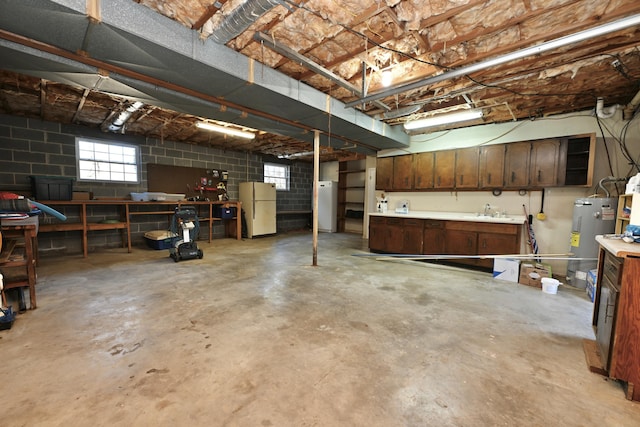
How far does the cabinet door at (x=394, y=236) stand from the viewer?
5.04m

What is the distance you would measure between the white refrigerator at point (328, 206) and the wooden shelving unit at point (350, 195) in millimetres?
259

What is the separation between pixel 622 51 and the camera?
2.46 m

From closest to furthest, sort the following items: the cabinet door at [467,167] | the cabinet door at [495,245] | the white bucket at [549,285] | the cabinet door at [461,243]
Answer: the white bucket at [549,285]
the cabinet door at [495,245]
the cabinet door at [461,243]
the cabinet door at [467,167]

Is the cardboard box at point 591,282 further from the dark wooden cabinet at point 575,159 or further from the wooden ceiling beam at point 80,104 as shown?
the wooden ceiling beam at point 80,104

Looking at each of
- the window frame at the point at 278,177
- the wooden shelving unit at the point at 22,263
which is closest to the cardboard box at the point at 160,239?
the wooden shelving unit at the point at 22,263

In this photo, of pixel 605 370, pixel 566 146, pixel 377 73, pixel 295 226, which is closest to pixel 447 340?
pixel 605 370

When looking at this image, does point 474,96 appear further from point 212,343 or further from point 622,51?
point 212,343

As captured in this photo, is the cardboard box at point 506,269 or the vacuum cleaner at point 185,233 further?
the vacuum cleaner at point 185,233

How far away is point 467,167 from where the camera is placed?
4816mm

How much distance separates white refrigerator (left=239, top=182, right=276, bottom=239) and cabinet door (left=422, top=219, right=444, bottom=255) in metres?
4.44

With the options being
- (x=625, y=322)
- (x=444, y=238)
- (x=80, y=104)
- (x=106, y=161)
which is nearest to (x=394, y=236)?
(x=444, y=238)

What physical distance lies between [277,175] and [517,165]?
6.58 meters

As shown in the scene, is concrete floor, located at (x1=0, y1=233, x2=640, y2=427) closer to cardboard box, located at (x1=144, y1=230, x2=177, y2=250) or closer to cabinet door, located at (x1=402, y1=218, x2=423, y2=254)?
cabinet door, located at (x1=402, y1=218, x2=423, y2=254)

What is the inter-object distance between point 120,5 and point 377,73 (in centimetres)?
255
